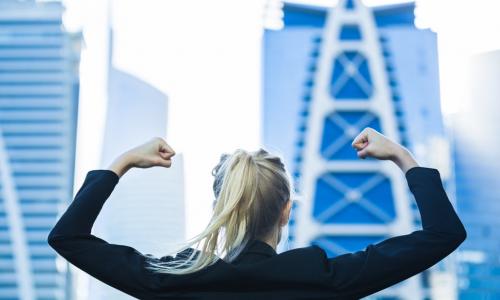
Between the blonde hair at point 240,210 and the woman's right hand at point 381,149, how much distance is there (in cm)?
9

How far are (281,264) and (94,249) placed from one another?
0.19m

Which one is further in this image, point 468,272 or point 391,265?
point 468,272

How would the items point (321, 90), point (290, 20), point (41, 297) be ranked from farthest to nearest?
point (41, 297) → point (290, 20) → point (321, 90)

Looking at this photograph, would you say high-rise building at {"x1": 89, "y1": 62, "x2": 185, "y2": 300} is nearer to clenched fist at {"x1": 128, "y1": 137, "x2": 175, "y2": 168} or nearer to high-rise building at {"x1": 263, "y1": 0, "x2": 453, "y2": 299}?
high-rise building at {"x1": 263, "y1": 0, "x2": 453, "y2": 299}

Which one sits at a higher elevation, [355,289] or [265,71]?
[265,71]

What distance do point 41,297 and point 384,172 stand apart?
46.7ft

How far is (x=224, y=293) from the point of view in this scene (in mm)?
737

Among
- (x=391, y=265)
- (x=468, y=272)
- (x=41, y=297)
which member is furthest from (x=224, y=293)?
(x=41, y=297)

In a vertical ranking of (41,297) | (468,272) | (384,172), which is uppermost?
(384,172)

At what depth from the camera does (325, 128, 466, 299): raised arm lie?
2.36 ft

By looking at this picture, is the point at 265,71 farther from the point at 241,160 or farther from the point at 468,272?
the point at 241,160

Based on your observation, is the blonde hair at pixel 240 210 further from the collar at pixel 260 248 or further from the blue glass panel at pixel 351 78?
the blue glass panel at pixel 351 78

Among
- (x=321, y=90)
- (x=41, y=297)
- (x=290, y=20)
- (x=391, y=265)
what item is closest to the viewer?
(x=391, y=265)

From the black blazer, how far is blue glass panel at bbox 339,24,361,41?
22.4 m
